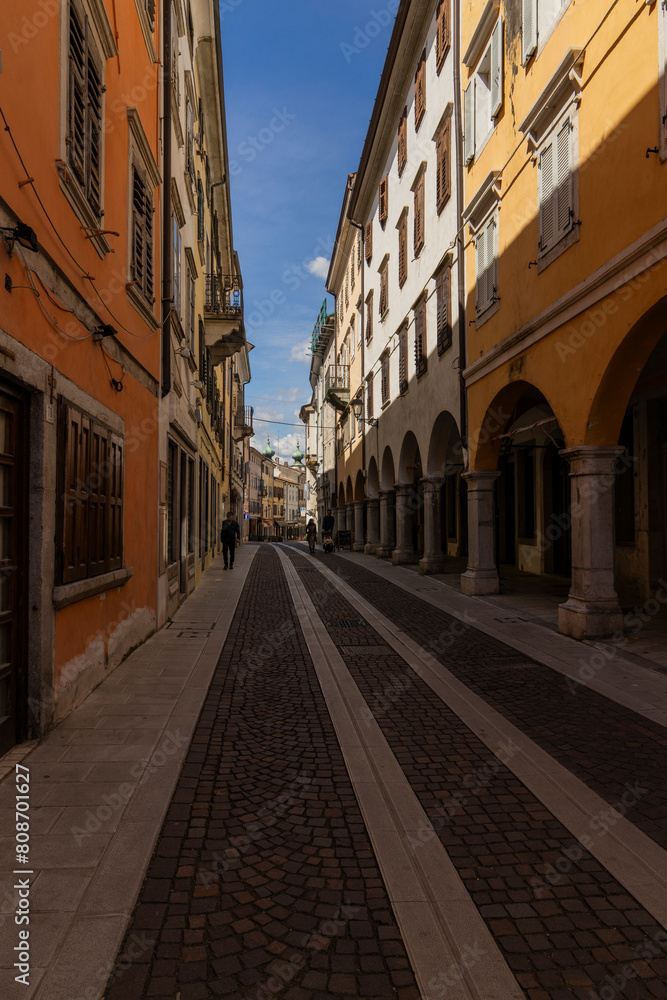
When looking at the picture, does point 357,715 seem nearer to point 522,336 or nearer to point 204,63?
point 522,336

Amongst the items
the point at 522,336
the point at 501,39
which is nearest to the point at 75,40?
the point at 522,336

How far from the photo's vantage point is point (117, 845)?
3.35 m

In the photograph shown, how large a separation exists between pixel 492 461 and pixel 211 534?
1232 centimetres

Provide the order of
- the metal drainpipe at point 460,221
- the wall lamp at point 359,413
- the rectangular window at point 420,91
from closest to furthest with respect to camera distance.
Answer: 1. the metal drainpipe at point 460,221
2. the rectangular window at point 420,91
3. the wall lamp at point 359,413

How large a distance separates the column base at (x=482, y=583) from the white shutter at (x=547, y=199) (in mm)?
6257

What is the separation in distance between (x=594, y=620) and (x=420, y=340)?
37.9ft

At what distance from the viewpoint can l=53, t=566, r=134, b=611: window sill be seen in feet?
16.8

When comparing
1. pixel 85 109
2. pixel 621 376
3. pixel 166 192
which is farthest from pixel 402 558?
pixel 85 109

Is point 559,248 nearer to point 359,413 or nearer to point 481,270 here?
point 481,270

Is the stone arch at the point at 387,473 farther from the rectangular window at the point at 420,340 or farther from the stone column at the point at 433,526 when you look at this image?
the stone column at the point at 433,526

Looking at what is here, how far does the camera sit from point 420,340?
18.5 meters

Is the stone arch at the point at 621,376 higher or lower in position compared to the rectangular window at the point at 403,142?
lower

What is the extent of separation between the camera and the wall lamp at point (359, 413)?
2633cm

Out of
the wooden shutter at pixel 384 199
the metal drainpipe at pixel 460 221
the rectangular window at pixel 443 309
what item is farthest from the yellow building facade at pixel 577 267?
the wooden shutter at pixel 384 199
